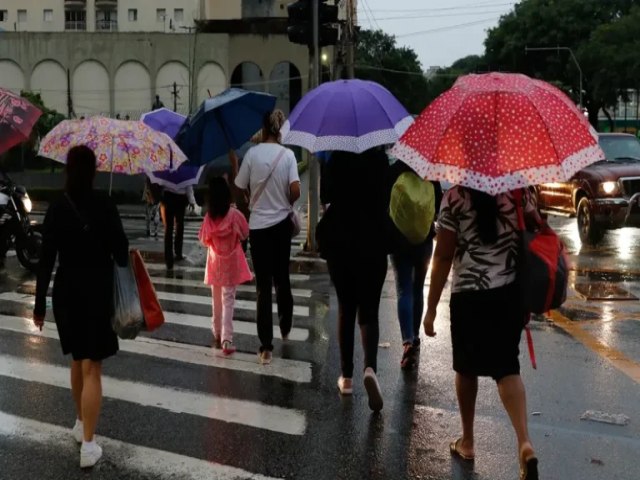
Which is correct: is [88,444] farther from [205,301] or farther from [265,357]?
[205,301]

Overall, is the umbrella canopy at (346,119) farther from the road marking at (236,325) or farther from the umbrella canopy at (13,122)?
the umbrella canopy at (13,122)

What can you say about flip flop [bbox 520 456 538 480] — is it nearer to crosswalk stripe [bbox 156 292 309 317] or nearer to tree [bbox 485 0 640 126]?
crosswalk stripe [bbox 156 292 309 317]

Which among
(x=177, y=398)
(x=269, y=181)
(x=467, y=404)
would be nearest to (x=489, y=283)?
(x=467, y=404)

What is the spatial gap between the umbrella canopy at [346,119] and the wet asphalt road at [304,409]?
1.79 m

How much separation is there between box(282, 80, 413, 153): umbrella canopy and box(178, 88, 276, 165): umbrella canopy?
66.3 inches

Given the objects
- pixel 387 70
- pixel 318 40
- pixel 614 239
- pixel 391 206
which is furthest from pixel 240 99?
pixel 387 70

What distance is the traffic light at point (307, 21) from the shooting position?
39.1 feet

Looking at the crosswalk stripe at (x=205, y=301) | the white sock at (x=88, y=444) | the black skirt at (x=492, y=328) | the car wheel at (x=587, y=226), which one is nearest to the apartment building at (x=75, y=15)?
the car wheel at (x=587, y=226)

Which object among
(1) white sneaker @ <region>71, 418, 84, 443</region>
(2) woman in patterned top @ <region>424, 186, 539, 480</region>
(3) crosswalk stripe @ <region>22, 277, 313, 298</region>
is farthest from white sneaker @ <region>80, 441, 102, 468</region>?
(3) crosswalk stripe @ <region>22, 277, 313, 298</region>

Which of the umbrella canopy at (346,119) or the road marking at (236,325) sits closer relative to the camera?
the umbrella canopy at (346,119)

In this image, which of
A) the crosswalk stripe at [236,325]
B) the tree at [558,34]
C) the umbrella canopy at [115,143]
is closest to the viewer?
the crosswalk stripe at [236,325]

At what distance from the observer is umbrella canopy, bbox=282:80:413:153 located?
5.61 meters

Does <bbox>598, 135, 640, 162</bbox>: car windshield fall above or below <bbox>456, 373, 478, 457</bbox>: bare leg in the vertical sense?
above

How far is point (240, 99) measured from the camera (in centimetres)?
756
